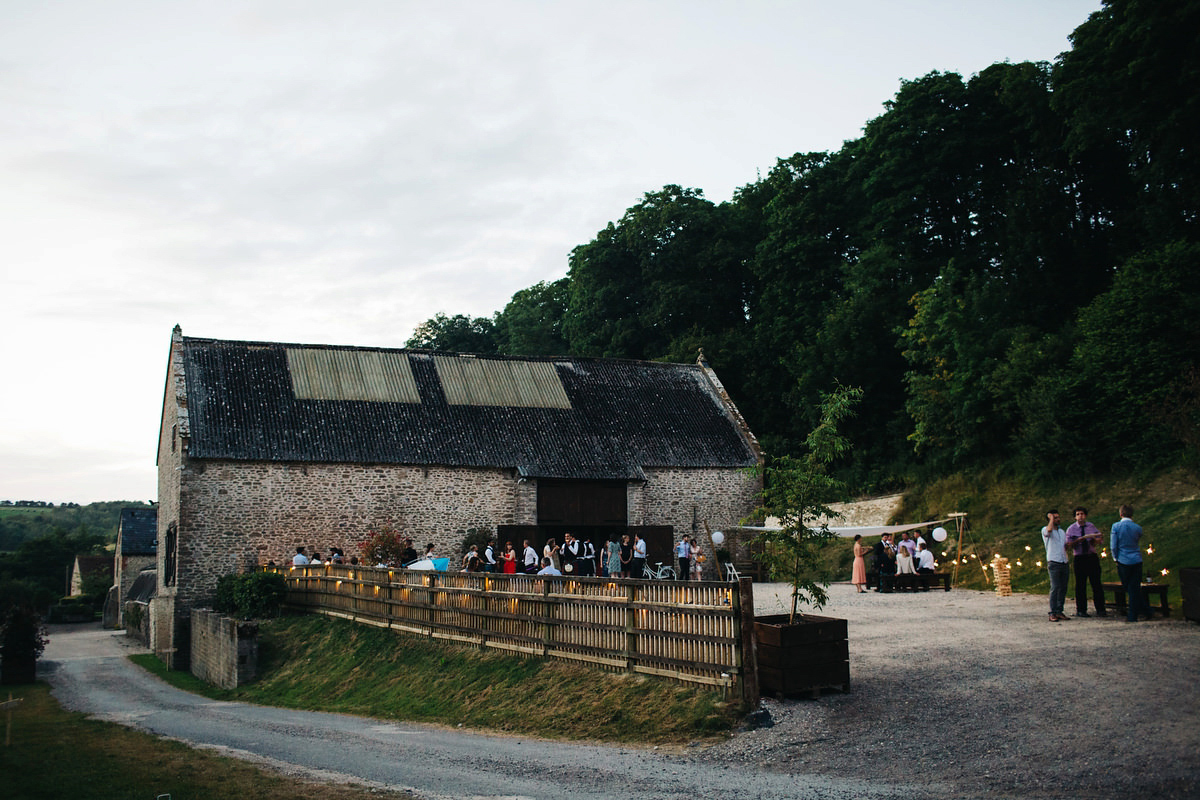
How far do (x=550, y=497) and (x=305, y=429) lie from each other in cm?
764

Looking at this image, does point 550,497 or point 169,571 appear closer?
point 169,571

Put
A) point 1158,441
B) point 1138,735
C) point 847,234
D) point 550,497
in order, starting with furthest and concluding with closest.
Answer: point 847,234, point 550,497, point 1158,441, point 1138,735

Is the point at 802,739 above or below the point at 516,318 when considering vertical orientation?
below

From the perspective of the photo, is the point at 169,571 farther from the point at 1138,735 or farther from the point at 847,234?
the point at 847,234

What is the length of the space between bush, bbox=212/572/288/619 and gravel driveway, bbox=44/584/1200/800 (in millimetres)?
8837

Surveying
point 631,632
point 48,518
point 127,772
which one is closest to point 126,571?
point 127,772

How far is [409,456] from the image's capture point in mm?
28297

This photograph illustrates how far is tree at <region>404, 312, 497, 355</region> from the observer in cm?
5831

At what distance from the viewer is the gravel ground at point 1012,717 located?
7.63m

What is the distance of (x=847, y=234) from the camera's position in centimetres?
3975

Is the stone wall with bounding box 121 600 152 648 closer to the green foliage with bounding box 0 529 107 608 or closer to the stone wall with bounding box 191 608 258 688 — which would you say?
the stone wall with bounding box 191 608 258 688

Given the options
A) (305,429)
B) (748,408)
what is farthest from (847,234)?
(305,429)

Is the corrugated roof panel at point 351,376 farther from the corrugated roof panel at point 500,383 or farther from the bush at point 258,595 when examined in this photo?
the bush at point 258,595

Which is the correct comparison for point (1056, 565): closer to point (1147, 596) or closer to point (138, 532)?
point (1147, 596)
